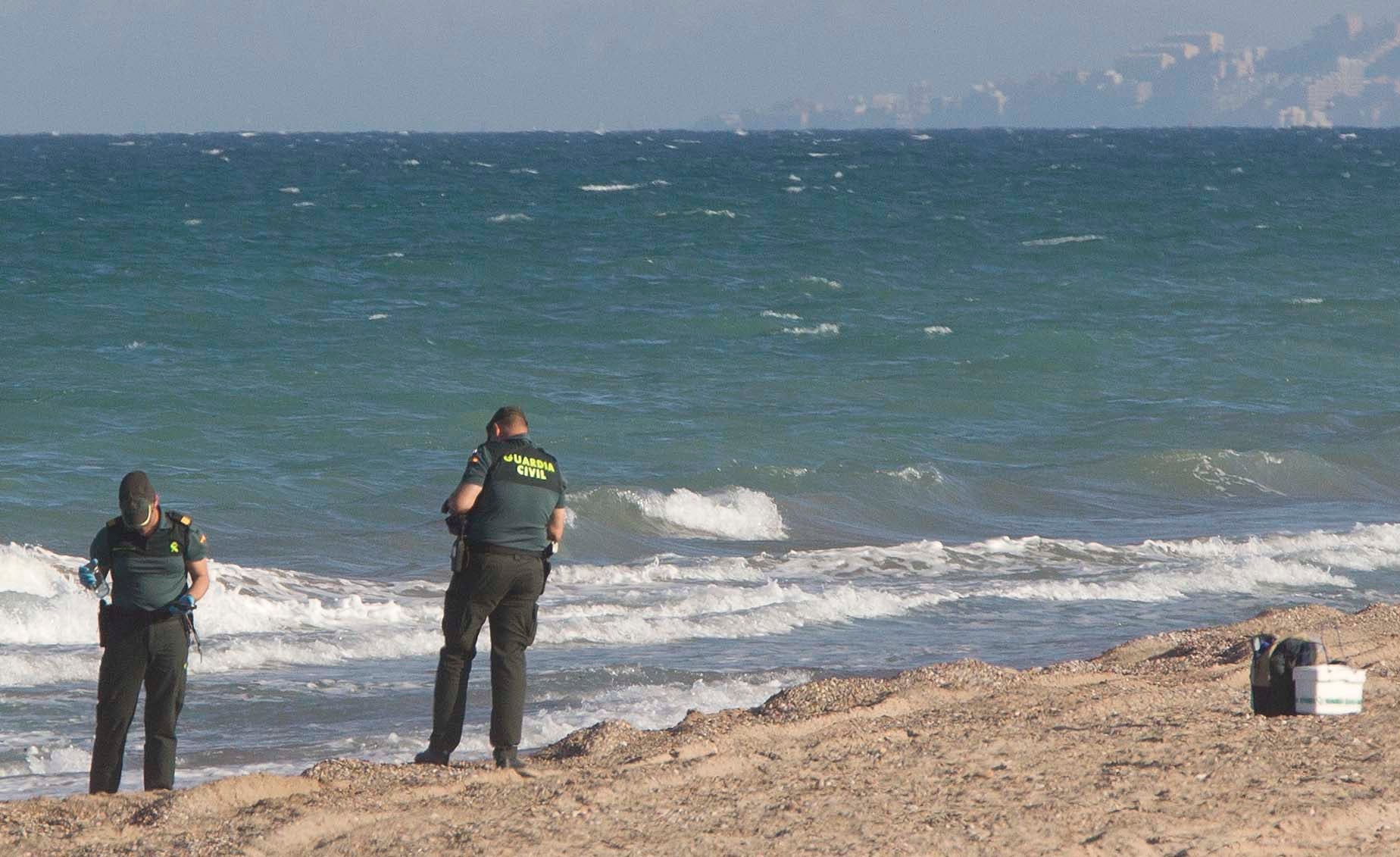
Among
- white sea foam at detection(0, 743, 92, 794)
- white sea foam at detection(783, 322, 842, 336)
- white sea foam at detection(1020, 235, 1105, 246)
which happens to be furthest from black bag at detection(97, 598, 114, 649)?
white sea foam at detection(1020, 235, 1105, 246)

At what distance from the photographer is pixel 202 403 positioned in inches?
755

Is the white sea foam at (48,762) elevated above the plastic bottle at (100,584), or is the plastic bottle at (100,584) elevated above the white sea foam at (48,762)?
the plastic bottle at (100,584)

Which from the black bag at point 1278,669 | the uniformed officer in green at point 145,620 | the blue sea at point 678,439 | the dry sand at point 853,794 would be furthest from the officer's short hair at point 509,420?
the black bag at point 1278,669

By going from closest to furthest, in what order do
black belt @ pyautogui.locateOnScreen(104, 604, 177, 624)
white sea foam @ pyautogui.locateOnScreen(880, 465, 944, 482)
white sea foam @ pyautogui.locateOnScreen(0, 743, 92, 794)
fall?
black belt @ pyautogui.locateOnScreen(104, 604, 177, 624) → white sea foam @ pyautogui.locateOnScreen(0, 743, 92, 794) → white sea foam @ pyautogui.locateOnScreen(880, 465, 944, 482)

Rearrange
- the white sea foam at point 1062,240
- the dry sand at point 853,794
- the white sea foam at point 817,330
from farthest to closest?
the white sea foam at point 1062,240, the white sea foam at point 817,330, the dry sand at point 853,794

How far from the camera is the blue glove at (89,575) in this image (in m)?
6.13

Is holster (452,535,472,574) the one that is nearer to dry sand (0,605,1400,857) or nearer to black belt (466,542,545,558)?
black belt (466,542,545,558)

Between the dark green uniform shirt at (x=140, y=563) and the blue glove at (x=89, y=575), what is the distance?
0.12 ft

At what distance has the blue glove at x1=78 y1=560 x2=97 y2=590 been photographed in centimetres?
613

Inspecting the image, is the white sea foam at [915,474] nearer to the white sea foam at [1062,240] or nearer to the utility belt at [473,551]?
the utility belt at [473,551]

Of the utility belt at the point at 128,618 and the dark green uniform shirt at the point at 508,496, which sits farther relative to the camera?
the dark green uniform shirt at the point at 508,496

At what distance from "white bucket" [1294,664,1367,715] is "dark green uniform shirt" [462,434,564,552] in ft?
10.5

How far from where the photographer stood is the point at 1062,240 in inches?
1534

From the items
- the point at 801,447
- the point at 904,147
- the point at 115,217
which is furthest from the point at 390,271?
the point at 904,147
